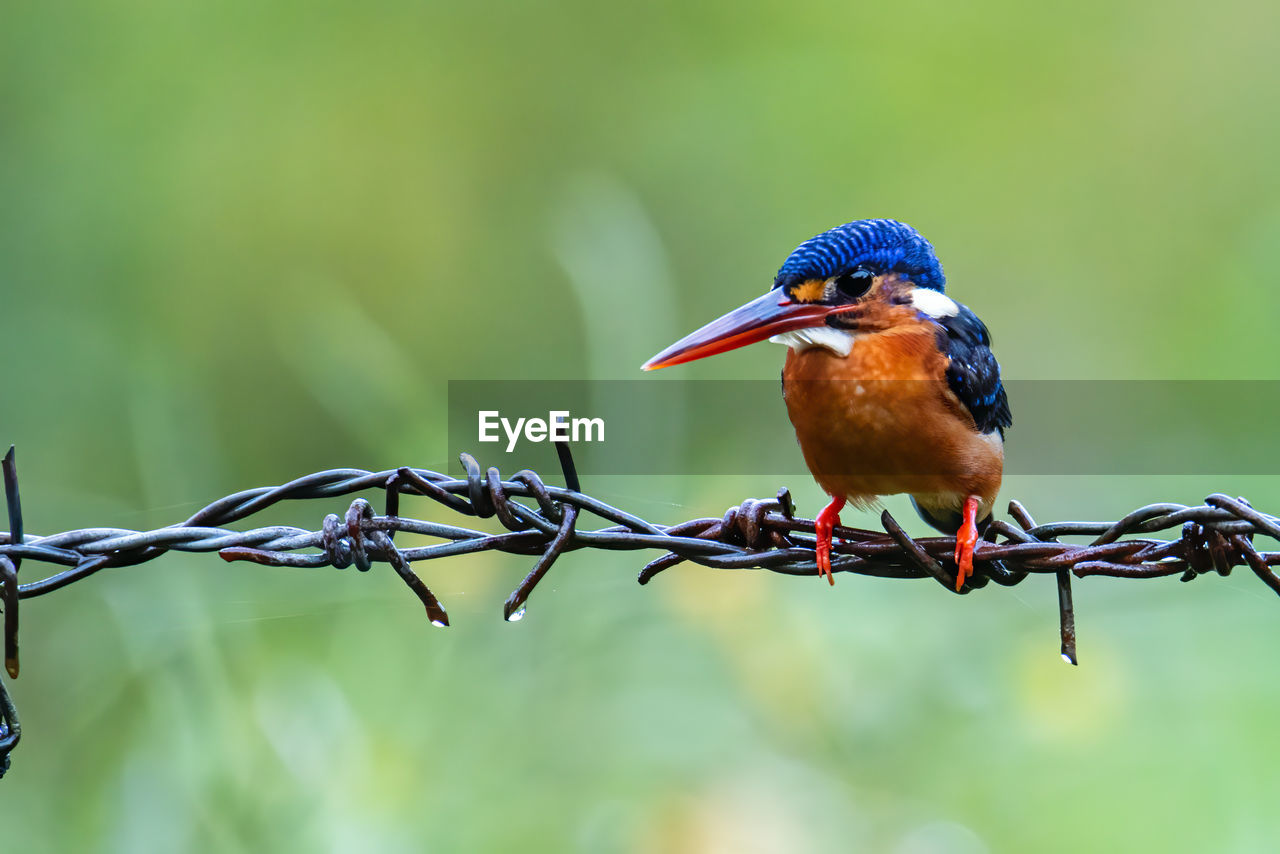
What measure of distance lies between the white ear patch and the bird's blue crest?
25 mm

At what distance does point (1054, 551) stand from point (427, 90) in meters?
4.51

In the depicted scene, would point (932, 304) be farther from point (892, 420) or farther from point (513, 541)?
point (513, 541)

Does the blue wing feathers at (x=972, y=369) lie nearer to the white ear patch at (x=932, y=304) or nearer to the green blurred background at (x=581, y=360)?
the white ear patch at (x=932, y=304)

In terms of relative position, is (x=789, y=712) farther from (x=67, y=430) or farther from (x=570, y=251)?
(x=67, y=430)

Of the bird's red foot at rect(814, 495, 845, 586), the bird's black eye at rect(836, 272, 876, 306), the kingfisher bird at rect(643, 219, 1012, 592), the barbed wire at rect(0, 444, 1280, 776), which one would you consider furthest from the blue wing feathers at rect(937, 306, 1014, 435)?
the barbed wire at rect(0, 444, 1280, 776)

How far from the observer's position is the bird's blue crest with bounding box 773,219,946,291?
65.7 inches

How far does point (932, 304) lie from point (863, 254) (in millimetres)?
141

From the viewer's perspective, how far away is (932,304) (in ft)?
5.66

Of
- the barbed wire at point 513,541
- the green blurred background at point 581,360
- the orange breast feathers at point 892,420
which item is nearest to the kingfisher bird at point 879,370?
the orange breast feathers at point 892,420

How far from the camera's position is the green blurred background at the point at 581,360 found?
8.89 ft

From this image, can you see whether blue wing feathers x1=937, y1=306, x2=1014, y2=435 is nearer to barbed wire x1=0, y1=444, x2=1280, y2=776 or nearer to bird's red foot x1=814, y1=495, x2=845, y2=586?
bird's red foot x1=814, y1=495, x2=845, y2=586

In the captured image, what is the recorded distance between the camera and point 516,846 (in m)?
2.64

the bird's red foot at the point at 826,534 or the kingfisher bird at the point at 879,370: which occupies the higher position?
the kingfisher bird at the point at 879,370

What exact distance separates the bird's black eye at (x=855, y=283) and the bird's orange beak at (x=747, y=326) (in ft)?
0.11
